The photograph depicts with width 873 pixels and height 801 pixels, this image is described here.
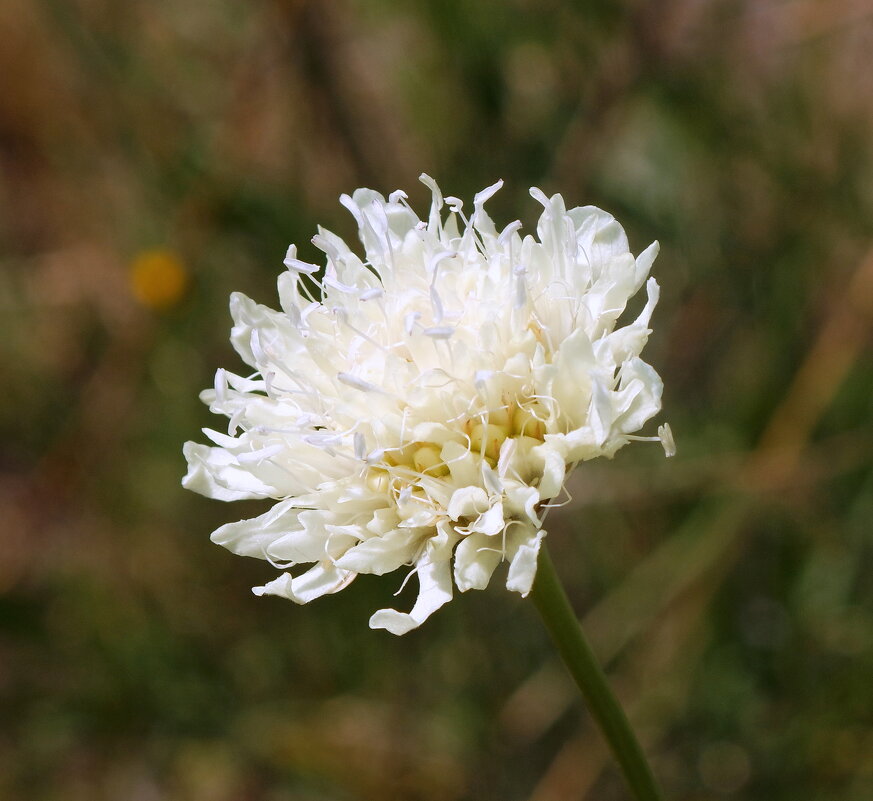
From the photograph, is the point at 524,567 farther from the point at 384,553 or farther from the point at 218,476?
the point at 218,476

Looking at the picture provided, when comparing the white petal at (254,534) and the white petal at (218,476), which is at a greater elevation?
the white petal at (218,476)

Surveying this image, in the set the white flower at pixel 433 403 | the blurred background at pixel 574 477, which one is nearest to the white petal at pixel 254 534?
the white flower at pixel 433 403

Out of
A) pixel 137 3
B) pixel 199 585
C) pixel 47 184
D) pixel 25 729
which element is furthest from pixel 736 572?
pixel 47 184

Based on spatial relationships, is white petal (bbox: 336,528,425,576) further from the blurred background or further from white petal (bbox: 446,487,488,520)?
the blurred background

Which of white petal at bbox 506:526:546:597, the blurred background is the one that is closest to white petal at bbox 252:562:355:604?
white petal at bbox 506:526:546:597

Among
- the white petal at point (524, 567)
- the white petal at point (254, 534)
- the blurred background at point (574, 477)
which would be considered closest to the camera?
the white petal at point (524, 567)

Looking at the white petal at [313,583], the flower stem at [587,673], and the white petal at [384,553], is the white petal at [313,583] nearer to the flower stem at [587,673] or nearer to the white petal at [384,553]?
the white petal at [384,553]

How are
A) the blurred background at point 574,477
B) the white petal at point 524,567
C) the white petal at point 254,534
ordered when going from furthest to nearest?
1. the blurred background at point 574,477
2. the white petal at point 254,534
3. the white petal at point 524,567
